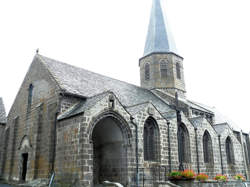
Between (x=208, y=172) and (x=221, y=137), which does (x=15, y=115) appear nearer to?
(x=208, y=172)

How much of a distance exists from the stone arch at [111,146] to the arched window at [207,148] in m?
11.0

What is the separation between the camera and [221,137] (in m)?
25.9

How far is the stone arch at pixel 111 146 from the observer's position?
16309 mm

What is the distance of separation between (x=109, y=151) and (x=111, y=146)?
1.43 ft

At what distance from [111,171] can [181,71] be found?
1826cm

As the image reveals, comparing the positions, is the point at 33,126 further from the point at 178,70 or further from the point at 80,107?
the point at 178,70

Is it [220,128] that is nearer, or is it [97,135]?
[97,135]

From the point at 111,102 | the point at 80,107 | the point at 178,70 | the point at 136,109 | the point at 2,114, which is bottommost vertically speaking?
the point at 80,107

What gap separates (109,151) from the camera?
18.1 meters

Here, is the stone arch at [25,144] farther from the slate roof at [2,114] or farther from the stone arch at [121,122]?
the slate roof at [2,114]

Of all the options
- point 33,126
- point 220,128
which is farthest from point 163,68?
point 33,126

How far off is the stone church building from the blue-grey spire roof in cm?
700

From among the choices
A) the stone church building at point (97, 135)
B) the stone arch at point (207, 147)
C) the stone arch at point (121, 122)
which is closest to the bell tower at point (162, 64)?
the stone church building at point (97, 135)

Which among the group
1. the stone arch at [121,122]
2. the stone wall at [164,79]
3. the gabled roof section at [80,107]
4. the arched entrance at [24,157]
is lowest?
the arched entrance at [24,157]
